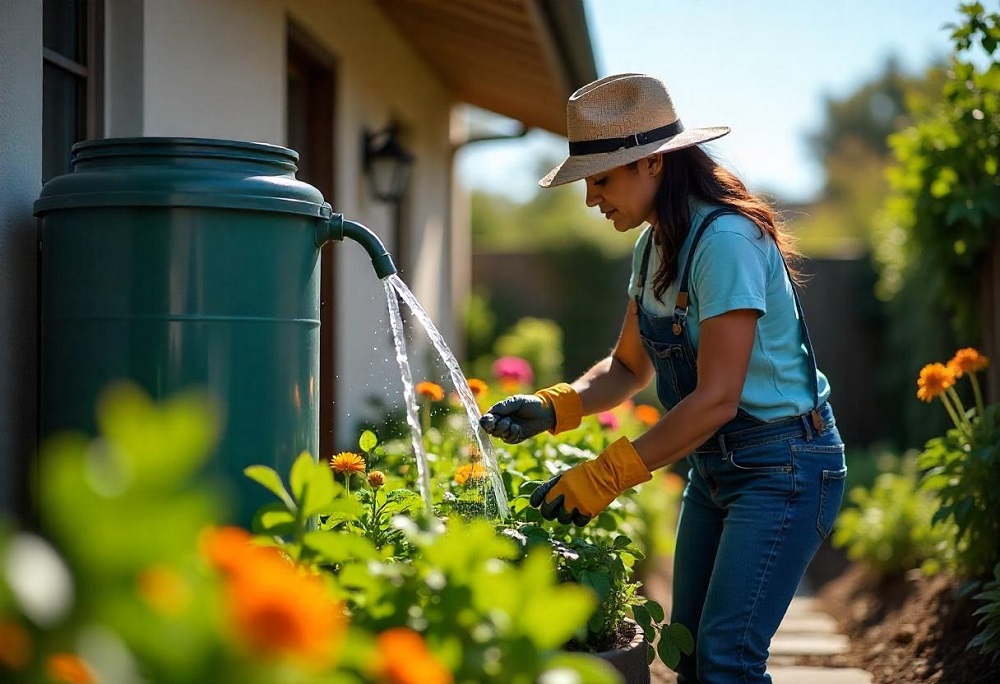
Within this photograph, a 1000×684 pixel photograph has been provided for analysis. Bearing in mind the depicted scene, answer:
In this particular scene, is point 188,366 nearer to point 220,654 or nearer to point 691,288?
point 691,288

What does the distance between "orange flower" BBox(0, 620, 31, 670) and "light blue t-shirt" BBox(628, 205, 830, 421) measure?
1.49m

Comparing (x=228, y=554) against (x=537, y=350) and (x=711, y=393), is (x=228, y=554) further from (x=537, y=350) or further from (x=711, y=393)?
(x=537, y=350)

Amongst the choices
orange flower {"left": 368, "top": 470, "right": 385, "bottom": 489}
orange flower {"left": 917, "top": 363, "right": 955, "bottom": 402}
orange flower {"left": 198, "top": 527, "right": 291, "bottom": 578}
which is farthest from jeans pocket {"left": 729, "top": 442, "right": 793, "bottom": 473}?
orange flower {"left": 198, "top": 527, "right": 291, "bottom": 578}

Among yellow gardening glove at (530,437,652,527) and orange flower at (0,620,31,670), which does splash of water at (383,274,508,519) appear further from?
orange flower at (0,620,31,670)

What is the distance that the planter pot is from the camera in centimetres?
189

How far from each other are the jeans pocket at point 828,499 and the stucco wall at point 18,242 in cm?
162

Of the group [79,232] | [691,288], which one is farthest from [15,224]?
[691,288]

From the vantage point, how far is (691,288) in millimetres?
2258

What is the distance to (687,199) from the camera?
2322 mm

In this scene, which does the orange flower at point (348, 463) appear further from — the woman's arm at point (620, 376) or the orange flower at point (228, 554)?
the orange flower at point (228, 554)

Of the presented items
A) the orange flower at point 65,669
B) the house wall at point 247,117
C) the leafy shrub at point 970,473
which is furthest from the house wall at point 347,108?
the orange flower at point 65,669

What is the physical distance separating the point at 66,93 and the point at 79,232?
97cm

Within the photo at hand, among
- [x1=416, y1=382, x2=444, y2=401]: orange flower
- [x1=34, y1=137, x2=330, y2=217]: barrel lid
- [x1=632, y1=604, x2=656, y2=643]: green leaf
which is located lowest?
[x1=632, y1=604, x2=656, y2=643]: green leaf

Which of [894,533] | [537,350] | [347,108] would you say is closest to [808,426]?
[894,533]
